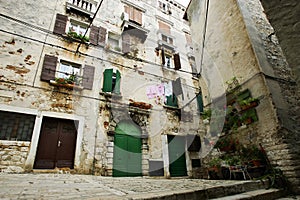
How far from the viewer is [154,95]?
9484 millimetres

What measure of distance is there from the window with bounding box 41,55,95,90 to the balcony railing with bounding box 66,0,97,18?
3379mm

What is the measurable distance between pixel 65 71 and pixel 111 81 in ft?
6.95

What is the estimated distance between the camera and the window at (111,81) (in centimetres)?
802

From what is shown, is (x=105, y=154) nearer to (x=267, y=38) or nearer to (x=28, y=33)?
(x=28, y=33)

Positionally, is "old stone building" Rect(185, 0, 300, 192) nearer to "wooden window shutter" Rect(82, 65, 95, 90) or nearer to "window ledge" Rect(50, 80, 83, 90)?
"wooden window shutter" Rect(82, 65, 95, 90)

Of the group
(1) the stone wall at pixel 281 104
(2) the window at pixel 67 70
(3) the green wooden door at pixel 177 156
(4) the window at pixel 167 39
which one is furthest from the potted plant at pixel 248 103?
(4) the window at pixel 167 39

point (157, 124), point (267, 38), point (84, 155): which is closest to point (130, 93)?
point (157, 124)

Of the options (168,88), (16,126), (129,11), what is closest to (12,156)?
(16,126)

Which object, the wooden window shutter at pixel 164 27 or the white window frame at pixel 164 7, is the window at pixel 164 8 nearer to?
the white window frame at pixel 164 7

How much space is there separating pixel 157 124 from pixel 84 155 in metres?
3.84

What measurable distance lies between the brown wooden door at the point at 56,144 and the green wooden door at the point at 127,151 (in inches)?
69.5

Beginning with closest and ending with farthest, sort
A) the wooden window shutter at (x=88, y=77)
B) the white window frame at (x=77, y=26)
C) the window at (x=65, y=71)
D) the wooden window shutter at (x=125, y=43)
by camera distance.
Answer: the window at (x=65, y=71), the wooden window shutter at (x=88, y=77), the white window frame at (x=77, y=26), the wooden window shutter at (x=125, y=43)

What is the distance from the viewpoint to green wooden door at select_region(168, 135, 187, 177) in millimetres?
8289

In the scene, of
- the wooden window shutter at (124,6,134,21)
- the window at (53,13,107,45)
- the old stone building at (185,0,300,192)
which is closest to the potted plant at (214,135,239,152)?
the old stone building at (185,0,300,192)
